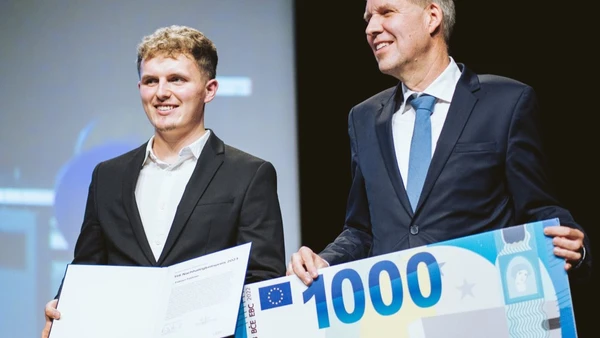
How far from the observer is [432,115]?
2.25 m

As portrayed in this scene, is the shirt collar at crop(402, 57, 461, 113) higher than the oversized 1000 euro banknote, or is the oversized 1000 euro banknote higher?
the shirt collar at crop(402, 57, 461, 113)

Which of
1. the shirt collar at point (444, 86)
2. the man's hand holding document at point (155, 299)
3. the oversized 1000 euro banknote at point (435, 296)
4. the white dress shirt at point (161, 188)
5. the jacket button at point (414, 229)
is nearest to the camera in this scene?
the oversized 1000 euro banknote at point (435, 296)

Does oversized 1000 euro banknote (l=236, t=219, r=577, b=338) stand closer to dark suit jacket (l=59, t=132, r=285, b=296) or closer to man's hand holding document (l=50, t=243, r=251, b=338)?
man's hand holding document (l=50, t=243, r=251, b=338)

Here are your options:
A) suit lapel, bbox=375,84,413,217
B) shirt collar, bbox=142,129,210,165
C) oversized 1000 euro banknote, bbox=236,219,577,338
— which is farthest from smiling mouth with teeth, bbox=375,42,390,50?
oversized 1000 euro banknote, bbox=236,219,577,338

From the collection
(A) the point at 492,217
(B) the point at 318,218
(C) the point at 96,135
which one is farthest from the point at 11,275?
(A) the point at 492,217

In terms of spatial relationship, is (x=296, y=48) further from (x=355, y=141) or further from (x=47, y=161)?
(x=355, y=141)

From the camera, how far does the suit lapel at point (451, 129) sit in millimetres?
2111

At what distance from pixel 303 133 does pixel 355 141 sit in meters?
1.77

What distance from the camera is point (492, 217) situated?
209cm

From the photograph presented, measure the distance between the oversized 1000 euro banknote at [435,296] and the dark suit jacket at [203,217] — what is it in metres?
0.28

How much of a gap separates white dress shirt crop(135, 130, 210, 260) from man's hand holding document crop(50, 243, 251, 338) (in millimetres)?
171

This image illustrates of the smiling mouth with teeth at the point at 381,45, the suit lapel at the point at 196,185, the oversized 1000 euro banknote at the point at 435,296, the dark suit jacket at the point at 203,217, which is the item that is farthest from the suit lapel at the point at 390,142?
the suit lapel at the point at 196,185

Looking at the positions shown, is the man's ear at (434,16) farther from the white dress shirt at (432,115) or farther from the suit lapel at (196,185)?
the suit lapel at (196,185)

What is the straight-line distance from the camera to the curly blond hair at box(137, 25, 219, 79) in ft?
8.37
